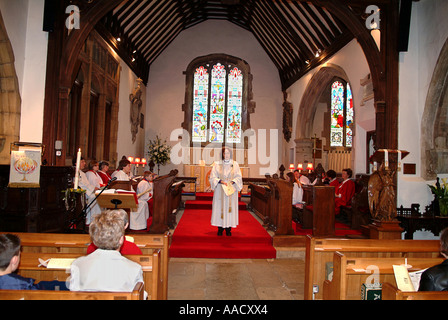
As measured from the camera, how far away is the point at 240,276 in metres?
4.31

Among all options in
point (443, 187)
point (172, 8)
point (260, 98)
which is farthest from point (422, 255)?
point (260, 98)

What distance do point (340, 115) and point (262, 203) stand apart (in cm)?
711

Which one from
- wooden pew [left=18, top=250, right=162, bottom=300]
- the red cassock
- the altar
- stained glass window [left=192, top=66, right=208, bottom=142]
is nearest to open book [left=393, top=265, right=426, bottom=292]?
wooden pew [left=18, top=250, right=162, bottom=300]

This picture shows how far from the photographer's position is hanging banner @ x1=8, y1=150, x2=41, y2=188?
14.2ft

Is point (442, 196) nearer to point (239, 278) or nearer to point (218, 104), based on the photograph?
point (239, 278)

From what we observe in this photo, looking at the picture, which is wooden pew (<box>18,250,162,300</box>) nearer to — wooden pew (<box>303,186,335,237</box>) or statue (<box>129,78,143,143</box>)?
wooden pew (<box>303,186,335,237</box>)

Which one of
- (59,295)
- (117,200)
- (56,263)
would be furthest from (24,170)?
(59,295)

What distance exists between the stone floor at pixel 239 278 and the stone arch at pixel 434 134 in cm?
317

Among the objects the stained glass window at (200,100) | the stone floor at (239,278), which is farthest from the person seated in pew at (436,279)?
the stained glass window at (200,100)

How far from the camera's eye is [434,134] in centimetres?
664

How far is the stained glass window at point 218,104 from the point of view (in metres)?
14.5

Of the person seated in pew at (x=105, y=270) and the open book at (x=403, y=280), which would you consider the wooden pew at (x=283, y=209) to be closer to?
the open book at (x=403, y=280)

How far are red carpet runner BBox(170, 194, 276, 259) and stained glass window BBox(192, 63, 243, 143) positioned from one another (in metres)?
7.81
